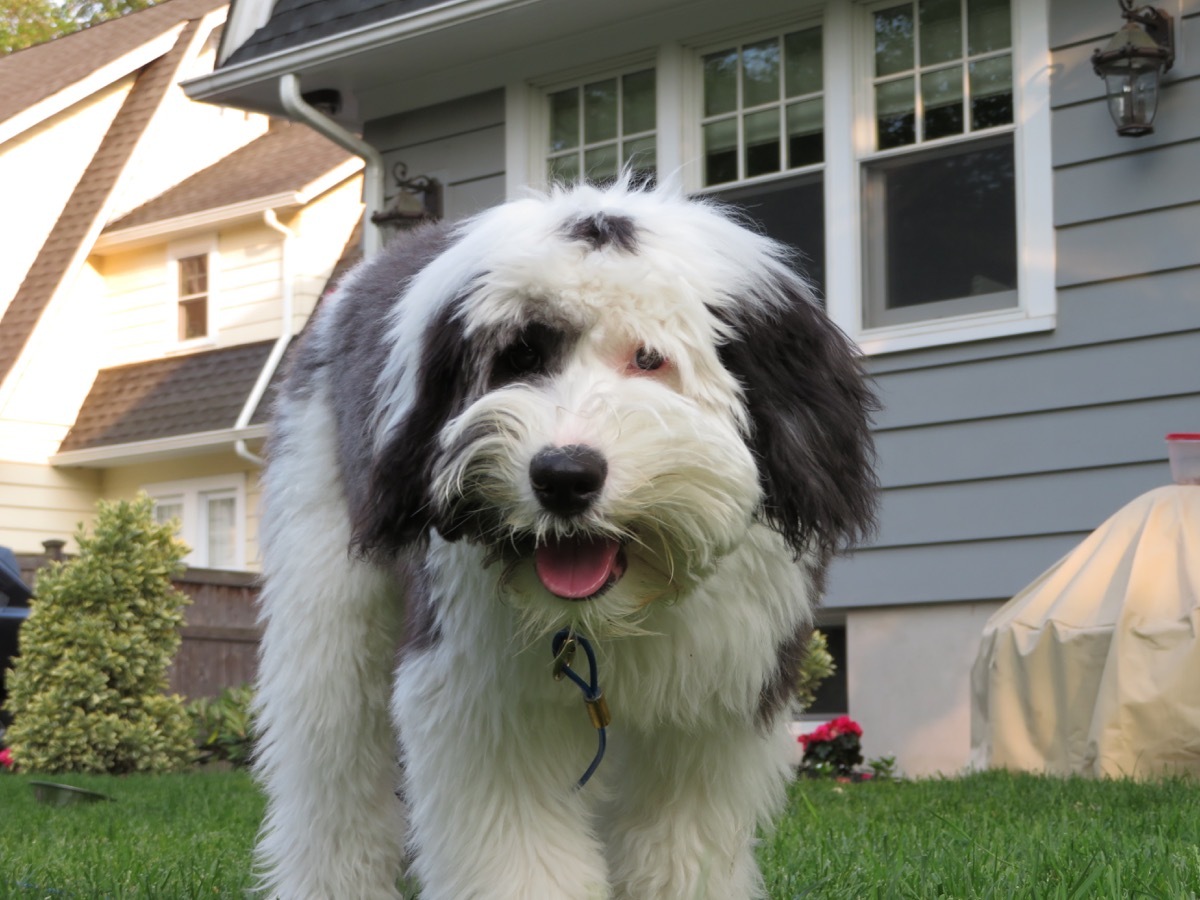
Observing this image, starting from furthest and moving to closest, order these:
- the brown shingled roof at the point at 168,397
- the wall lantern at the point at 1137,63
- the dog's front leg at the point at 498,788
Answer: the brown shingled roof at the point at 168,397 < the wall lantern at the point at 1137,63 < the dog's front leg at the point at 498,788

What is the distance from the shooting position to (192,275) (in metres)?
18.1

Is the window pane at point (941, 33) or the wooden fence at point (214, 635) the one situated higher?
the window pane at point (941, 33)

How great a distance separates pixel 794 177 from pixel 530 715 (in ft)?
19.9

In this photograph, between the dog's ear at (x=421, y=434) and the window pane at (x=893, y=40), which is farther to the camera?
the window pane at (x=893, y=40)

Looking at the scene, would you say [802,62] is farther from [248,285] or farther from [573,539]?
[248,285]

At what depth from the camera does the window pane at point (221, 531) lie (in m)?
17.4

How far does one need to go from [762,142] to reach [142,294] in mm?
10970

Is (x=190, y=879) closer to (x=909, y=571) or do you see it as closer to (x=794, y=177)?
(x=909, y=571)

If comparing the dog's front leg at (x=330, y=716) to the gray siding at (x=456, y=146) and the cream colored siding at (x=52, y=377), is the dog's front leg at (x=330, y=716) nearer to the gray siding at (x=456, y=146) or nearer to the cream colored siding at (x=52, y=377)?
the gray siding at (x=456, y=146)

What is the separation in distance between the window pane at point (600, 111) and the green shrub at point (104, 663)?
3.80 metres

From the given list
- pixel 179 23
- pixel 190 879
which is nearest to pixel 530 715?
pixel 190 879

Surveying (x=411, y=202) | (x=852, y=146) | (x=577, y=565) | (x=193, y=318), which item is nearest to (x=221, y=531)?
(x=193, y=318)

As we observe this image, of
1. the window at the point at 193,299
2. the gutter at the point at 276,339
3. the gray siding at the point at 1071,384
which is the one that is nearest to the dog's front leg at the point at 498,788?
the gray siding at the point at 1071,384

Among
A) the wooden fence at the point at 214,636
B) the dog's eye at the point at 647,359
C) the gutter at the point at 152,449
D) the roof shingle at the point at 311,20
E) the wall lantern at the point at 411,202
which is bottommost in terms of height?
the wooden fence at the point at 214,636
